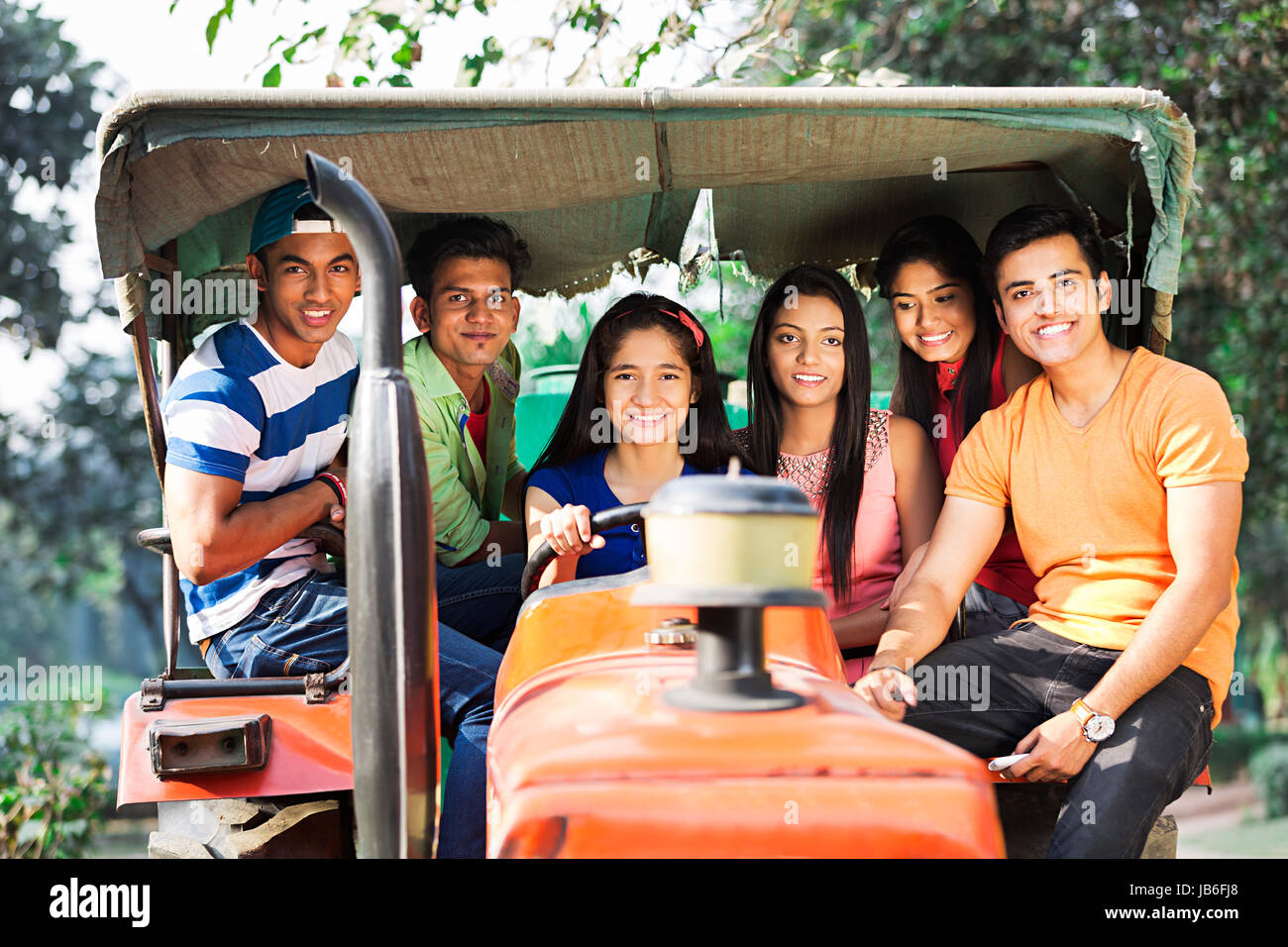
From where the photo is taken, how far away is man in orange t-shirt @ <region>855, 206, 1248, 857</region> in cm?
266

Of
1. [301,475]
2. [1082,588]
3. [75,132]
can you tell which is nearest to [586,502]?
[301,475]

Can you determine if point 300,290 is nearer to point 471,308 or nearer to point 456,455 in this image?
point 471,308

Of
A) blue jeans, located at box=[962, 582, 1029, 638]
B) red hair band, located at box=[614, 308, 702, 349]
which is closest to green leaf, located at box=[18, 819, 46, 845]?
red hair band, located at box=[614, 308, 702, 349]

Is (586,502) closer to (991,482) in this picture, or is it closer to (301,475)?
(301,475)

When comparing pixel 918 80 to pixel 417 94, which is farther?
pixel 918 80

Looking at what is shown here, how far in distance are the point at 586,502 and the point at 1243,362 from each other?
6199mm

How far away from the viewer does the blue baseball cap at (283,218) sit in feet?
9.87

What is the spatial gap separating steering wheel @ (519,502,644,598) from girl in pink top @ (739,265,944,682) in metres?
0.83

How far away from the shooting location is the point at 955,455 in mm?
3307

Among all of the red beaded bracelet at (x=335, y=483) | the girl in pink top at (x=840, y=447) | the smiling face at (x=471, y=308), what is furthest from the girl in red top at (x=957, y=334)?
the red beaded bracelet at (x=335, y=483)

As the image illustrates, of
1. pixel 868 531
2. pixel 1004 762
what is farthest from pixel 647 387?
pixel 1004 762

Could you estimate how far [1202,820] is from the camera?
11758 millimetres

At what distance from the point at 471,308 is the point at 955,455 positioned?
150cm

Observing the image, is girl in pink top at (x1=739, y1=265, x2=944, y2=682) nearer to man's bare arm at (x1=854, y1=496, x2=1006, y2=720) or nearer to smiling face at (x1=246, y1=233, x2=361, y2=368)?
man's bare arm at (x1=854, y1=496, x2=1006, y2=720)
